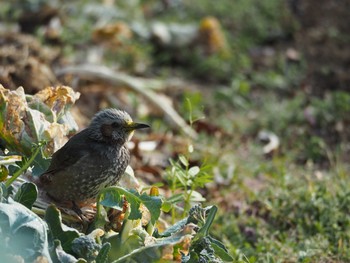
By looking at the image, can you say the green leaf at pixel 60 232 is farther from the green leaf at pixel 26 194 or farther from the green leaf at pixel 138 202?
the green leaf at pixel 138 202

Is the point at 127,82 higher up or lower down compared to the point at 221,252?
lower down

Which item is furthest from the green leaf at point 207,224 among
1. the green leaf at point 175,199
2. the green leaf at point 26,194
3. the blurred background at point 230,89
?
the blurred background at point 230,89

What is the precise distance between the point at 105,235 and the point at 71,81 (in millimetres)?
4273

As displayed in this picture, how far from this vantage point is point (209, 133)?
27.3ft

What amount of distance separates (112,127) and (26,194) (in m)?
1.21

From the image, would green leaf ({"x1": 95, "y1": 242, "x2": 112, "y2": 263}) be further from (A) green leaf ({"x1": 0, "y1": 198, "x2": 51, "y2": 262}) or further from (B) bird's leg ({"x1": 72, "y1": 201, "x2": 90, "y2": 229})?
(B) bird's leg ({"x1": 72, "y1": 201, "x2": 90, "y2": 229})

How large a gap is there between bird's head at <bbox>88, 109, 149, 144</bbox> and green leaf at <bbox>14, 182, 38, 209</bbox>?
1.10 m

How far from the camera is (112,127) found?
16.8 ft

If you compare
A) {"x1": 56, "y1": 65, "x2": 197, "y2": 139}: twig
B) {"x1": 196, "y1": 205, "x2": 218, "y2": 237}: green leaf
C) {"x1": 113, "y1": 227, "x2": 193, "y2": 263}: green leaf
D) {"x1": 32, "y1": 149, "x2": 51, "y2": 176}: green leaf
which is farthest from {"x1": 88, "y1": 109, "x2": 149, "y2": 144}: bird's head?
{"x1": 56, "y1": 65, "x2": 197, "y2": 139}: twig

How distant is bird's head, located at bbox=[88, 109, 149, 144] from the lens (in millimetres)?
5082

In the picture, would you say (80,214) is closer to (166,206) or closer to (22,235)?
(166,206)

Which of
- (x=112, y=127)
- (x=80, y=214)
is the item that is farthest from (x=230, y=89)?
(x=80, y=214)

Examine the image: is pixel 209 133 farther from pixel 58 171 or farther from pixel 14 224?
pixel 14 224

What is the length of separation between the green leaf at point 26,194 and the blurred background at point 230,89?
1.40 metres
